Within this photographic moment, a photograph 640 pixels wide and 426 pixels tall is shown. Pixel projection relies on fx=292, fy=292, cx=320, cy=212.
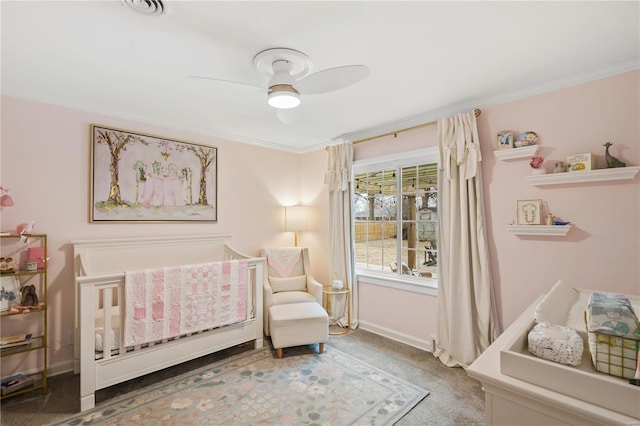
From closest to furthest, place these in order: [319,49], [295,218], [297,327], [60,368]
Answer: [319,49] → [60,368] → [297,327] → [295,218]

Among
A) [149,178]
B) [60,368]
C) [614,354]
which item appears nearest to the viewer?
[614,354]

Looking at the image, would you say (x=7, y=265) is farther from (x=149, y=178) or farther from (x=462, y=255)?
(x=462, y=255)

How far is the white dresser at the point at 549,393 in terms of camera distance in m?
0.79

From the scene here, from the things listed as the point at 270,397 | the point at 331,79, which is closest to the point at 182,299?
the point at 270,397

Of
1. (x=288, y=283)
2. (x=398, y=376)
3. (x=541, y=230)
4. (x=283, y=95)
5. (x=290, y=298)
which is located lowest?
(x=398, y=376)

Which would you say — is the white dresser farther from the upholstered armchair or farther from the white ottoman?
the upholstered armchair

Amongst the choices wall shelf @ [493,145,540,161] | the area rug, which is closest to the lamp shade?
the area rug

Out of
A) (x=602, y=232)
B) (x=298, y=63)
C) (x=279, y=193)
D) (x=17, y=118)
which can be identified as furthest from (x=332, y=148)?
(x=17, y=118)

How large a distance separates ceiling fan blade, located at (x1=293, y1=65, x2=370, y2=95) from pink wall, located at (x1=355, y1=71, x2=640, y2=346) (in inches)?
61.9

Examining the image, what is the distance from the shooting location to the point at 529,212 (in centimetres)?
230

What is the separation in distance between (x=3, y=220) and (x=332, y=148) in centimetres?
315

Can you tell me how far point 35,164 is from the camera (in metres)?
2.44

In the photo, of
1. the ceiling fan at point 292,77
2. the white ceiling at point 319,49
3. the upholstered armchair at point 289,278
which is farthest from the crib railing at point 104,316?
the ceiling fan at point 292,77

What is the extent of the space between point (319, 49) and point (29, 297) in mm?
2839
